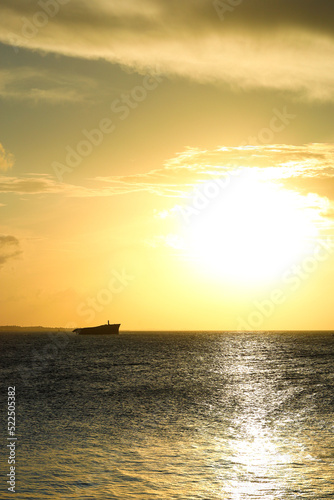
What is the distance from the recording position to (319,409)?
49812 millimetres

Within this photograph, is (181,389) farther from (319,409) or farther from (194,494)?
(194,494)

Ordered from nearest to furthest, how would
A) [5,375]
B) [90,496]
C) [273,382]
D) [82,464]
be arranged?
[90,496]
[82,464]
[273,382]
[5,375]

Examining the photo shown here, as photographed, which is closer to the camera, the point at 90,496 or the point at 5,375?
the point at 90,496

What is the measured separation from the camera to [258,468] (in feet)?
93.6

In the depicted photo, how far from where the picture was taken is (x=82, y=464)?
29469 millimetres

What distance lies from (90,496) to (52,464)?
238 inches

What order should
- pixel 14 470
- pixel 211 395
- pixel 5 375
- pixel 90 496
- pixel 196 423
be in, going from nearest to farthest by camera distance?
pixel 90 496
pixel 14 470
pixel 196 423
pixel 211 395
pixel 5 375

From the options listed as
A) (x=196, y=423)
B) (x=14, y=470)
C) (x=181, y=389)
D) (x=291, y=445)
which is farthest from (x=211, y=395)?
(x=14, y=470)

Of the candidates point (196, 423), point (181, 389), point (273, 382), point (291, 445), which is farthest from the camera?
point (273, 382)

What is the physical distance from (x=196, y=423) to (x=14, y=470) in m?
18.6

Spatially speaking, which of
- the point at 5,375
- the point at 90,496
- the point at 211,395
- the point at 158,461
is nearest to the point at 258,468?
the point at 158,461

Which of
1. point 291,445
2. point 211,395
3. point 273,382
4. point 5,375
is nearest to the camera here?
point 291,445

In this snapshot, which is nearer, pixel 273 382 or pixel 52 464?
pixel 52 464

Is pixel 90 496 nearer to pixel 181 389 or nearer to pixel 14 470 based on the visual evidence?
pixel 14 470
